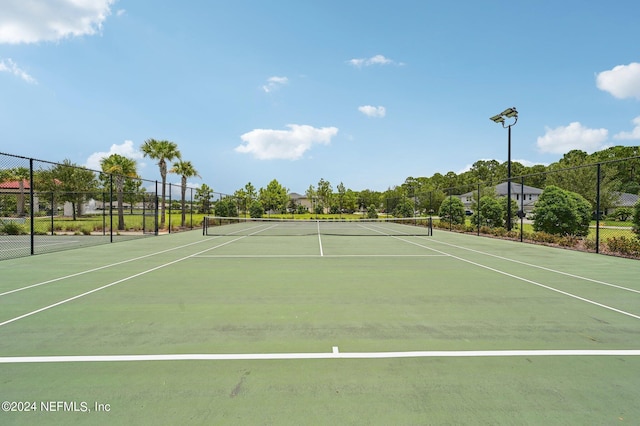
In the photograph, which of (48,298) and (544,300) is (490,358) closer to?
(544,300)

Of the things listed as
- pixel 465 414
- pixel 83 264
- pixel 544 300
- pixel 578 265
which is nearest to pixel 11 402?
pixel 465 414

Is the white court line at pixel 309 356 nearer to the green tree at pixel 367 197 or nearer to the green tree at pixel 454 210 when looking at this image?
the green tree at pixel 454 210

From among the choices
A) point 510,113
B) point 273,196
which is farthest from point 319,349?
point 273,196

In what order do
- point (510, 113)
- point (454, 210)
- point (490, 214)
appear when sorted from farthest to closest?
point (454, 210)
point (490, 214)
point (510, 113)

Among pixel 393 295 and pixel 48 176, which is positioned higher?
pixel 48 176

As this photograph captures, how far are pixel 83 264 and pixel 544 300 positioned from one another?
1104 centimetres

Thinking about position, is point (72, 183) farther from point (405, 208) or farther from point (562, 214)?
point (562, 214)

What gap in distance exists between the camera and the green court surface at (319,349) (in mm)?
2740

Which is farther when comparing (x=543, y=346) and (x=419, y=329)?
(x=419, y=329)

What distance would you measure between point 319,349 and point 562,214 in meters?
16.0

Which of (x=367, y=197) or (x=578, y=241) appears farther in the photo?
(x=367, y=197)

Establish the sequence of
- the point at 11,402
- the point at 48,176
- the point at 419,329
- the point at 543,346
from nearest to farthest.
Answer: the point at 11,402 → the point at 543,346 → the point at 419,329 → the point at 48,176

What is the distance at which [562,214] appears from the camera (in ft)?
51.0

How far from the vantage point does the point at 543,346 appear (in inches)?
156
